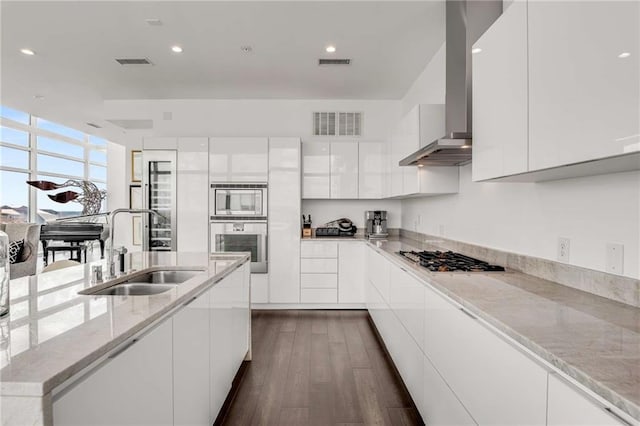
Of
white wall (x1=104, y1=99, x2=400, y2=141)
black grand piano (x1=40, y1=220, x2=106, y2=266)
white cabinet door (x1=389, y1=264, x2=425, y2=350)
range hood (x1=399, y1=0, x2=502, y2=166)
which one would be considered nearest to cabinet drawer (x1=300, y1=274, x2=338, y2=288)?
white cabinet door (x1=389, y1=264, x2=425, y2=350)

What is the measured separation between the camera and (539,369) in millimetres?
883

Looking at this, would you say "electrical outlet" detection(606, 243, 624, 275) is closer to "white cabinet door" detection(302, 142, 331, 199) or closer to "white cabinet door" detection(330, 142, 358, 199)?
"white cabinet door" detection(330, 142, 358, 199)

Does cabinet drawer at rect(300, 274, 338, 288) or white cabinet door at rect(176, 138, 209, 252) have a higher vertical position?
white cabinet door at rect(176, 138, 209, 252)

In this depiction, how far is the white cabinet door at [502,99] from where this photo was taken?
1351 millimetres

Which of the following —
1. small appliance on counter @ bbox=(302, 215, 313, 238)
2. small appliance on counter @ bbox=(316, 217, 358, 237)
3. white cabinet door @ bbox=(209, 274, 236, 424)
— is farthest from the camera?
small appliance on counter @ bbox=(316, 217, 358, 237)

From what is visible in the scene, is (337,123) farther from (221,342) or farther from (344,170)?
(221,342)

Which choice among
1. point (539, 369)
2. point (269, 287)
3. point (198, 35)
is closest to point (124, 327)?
point (539, 369)

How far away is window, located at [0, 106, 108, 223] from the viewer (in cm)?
642

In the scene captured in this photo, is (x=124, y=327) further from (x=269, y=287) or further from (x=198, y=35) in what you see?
(x=269, y=287)

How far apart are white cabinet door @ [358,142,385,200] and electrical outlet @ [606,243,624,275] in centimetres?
309

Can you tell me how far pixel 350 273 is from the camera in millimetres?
4145

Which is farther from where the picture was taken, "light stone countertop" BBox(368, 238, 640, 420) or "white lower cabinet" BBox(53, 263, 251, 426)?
"white lower cabinet" BBox(53, 263, 251, 426)

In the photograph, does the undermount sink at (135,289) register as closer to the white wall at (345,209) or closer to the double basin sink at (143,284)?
the double basin sink at (143,284)

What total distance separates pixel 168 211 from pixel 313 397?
3.01m
